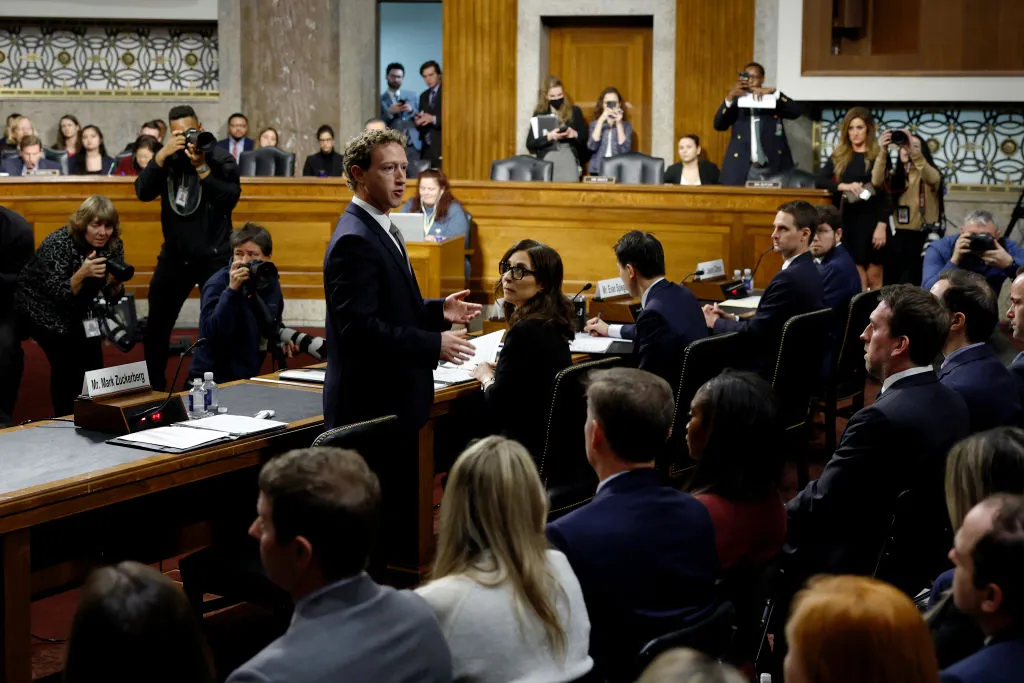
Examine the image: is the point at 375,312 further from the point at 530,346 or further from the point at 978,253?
the point at 978,253

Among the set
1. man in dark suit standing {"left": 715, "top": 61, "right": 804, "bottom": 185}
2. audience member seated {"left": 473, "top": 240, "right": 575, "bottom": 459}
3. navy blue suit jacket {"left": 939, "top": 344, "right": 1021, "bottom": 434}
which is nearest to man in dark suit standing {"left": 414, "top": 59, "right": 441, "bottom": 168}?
man in dark suit standing {"left": 715, "top": 61, "right": 804, "bottom": 185}

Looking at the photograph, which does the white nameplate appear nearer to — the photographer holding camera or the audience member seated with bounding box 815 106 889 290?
the photographer holding camera

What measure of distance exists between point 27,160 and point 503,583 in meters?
8.32

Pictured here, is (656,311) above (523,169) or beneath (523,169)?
beneath

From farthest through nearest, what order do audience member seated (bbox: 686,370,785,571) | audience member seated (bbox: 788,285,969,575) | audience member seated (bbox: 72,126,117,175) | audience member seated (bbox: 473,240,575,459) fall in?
A: audience member seated (bbox: 72,126,117,175)
audience member seated (bbox: 473,240,575,459)
audience member seated (bbox: 788,285,969,575)
audience member seated (bbox: 686,370,785,571)

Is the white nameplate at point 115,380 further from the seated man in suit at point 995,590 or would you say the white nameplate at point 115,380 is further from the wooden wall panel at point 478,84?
the wooden wall panel at point 478,84

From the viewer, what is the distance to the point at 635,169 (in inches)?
348

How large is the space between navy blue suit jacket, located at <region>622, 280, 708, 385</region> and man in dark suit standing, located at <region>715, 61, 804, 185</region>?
4534mm

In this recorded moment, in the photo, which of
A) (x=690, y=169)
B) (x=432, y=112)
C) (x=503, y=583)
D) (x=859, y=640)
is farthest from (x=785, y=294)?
(x=432, y=112)

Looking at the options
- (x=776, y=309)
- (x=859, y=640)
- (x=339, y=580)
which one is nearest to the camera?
(x=859, y=640)

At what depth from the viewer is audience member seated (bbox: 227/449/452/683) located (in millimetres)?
1730

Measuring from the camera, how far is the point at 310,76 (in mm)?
11336

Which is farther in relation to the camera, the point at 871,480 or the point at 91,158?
the point at 91,158

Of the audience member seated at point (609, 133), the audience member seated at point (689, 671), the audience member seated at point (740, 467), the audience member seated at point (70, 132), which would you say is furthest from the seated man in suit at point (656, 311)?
the audience member seated at point (70, 132)
